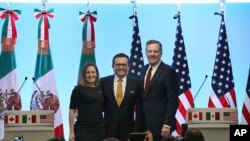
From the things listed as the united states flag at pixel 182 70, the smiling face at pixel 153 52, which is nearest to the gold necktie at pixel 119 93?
the smiling face at pixel 153 52

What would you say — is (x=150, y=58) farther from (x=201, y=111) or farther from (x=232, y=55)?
(x=232, y=55)

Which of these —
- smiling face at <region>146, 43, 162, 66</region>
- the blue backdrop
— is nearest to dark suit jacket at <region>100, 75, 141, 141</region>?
smiling face at <region>146, 43, 162, 66</region>

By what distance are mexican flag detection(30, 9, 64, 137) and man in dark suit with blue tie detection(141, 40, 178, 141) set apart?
3.13 m

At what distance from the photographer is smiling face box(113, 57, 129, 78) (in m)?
6.00

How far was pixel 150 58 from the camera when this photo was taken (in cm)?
603

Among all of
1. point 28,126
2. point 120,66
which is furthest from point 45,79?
point 120,66

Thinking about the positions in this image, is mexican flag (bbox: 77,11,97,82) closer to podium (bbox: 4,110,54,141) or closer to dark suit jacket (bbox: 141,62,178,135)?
podium (bbox: 4,110,54,141)

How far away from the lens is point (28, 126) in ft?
21.1

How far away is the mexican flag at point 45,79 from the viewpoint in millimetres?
8875

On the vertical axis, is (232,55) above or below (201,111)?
above

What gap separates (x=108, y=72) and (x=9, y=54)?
1.75m

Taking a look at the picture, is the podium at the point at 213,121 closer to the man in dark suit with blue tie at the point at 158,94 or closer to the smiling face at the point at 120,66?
the man in dark suit with blue tie at the point at 158,94

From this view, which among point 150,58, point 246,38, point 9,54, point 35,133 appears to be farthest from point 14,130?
point 246,38

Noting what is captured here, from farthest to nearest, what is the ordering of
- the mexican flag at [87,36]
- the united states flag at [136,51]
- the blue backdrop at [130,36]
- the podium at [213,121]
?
the blue backdrop at [130,36] → the united states flag at [136,51] → the mexican flag at [87,36] → the podium at [213,121]
